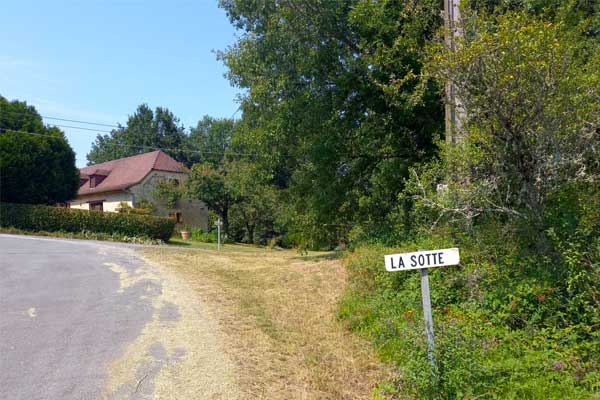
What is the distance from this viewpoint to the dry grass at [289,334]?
512 centimetres

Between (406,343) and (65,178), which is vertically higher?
(65,178)

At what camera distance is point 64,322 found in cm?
713

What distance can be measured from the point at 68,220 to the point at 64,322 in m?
19.7

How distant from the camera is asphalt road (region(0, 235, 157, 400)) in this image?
16.1ft

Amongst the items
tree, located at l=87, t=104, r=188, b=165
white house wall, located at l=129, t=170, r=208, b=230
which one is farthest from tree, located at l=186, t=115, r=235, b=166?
white house wall, located at l=129, t=170, r=208, b=230

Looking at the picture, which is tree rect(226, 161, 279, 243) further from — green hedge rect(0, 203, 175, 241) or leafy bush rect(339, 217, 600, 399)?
leafy bush rect(339, 217, 600, 399)

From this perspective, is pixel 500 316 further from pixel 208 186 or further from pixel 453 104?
pixel 208 186

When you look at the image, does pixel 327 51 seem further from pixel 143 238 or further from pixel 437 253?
pixel 143 238

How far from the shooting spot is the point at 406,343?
203 inches

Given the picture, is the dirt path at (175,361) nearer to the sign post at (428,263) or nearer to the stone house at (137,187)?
the sign post at (428,263)

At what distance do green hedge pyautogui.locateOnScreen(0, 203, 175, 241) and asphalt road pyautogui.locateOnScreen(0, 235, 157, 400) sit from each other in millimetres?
12222

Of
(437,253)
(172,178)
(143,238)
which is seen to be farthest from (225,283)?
(172,178)

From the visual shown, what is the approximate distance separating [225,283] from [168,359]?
207 inches

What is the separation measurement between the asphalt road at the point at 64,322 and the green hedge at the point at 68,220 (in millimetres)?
12222
